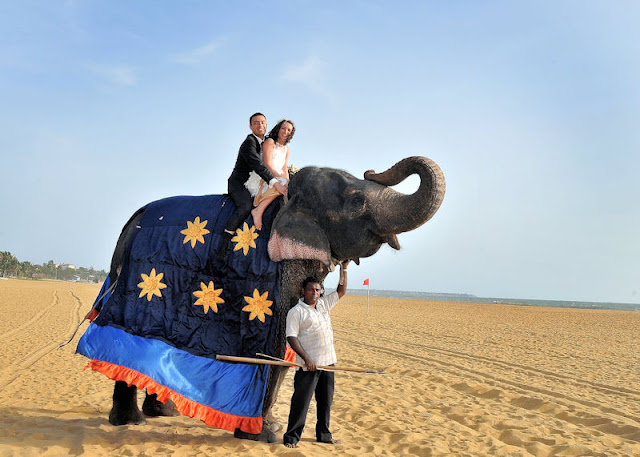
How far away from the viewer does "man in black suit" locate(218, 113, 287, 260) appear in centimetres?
454

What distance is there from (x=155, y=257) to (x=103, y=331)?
83 cm

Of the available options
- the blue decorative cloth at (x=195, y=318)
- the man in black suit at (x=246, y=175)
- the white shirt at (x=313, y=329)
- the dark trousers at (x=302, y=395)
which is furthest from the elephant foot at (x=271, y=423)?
the man in black suit at (x=246, y=175)

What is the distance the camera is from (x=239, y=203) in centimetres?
464

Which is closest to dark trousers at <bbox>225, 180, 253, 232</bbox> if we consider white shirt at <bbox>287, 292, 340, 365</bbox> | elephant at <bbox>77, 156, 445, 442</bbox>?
elephant at <bbox>77, 156, 445, 442</bbox>

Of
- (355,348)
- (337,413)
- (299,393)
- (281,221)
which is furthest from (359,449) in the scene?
(355,348)

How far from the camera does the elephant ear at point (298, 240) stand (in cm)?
429

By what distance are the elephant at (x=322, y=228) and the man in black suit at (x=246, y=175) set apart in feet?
0.75

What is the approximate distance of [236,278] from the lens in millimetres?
4492

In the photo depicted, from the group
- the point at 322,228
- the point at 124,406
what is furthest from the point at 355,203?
the point at 124,406

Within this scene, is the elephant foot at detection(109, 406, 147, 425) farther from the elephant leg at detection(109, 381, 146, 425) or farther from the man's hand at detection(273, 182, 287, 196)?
the man's hand at detection(273, 182, 287, 196)

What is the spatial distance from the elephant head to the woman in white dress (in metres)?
0.19

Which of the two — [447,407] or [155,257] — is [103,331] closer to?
[155,257]

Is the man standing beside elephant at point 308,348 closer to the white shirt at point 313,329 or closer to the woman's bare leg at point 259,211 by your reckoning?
the white shirt at point 313,329

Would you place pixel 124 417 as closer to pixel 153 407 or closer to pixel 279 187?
pixel 153 407
